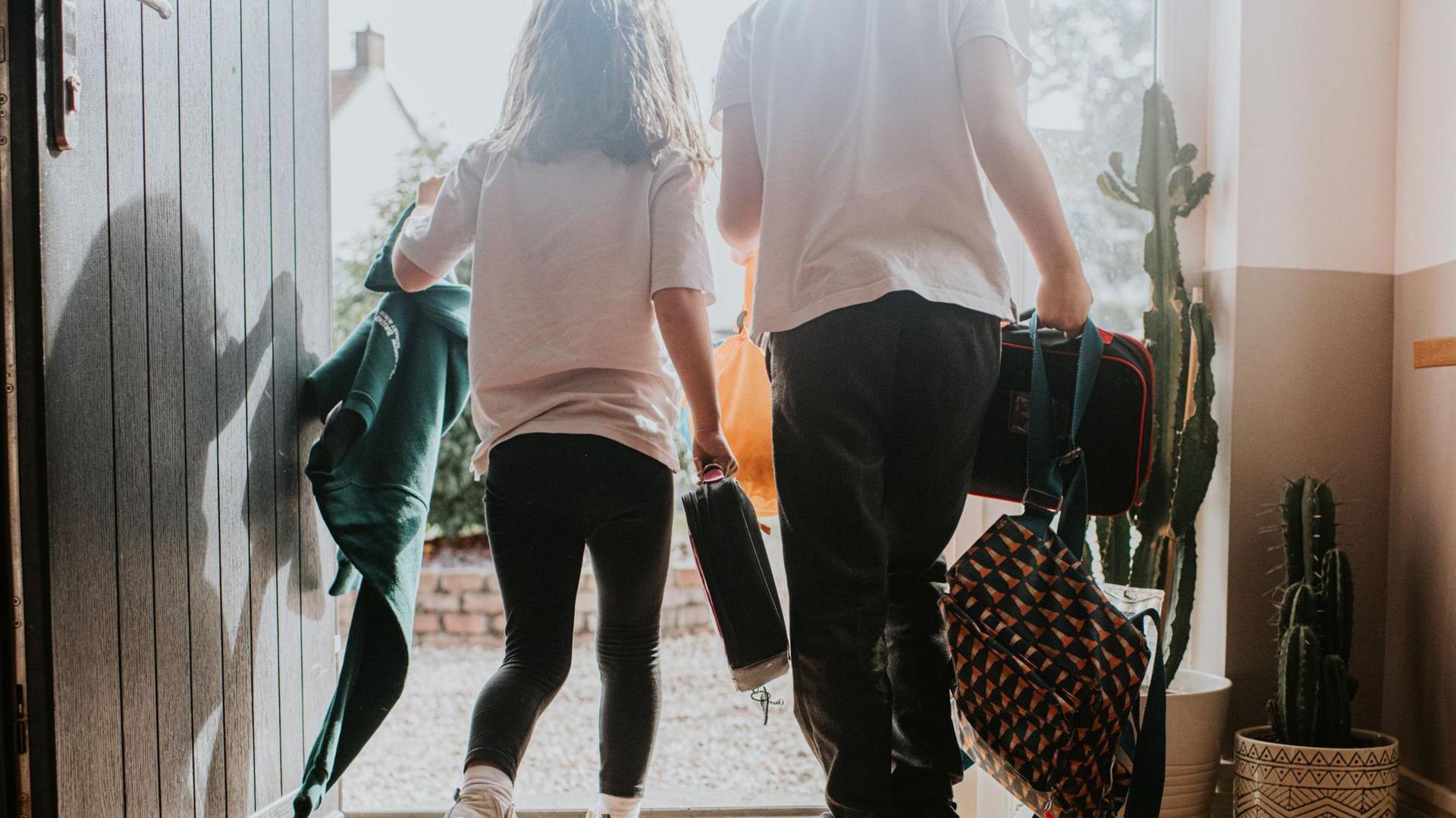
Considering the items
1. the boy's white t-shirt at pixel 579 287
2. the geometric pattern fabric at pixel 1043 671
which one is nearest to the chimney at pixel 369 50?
the boy's white t-shirt at pixel 579 287

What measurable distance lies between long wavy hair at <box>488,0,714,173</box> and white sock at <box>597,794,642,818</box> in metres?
0.93

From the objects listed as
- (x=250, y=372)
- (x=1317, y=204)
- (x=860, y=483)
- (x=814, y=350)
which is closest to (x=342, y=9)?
(x=250, y=372)

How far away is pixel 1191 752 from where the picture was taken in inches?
70.8

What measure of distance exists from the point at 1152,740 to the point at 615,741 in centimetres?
76

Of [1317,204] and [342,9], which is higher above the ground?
[342,9]

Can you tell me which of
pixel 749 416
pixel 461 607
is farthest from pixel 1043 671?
pixel 461 607

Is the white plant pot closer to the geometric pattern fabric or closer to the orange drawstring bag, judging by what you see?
the geometric pattern fabric

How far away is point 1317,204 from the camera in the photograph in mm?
2021

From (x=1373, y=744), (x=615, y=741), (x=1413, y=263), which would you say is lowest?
(x=1373, y=744)

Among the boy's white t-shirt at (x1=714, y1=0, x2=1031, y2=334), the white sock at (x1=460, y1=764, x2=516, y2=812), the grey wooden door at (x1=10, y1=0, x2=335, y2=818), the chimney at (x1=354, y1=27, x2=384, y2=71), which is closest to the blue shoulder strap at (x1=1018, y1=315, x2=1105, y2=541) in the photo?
the boy's white t-shirt at (x1=714, y1=0, x2=1031, y2=334)

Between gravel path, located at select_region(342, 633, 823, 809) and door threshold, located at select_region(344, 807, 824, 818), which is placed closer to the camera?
door threshold, located at select_region(344, 807, 824, 818)

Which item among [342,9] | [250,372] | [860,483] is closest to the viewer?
[860,483]

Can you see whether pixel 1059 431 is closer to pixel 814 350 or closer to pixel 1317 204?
pixel 814 350

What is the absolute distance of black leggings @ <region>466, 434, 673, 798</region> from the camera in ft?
4.54
